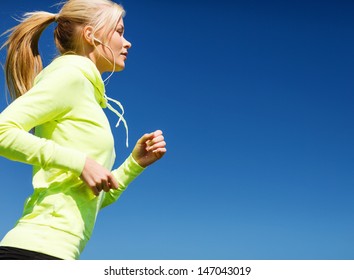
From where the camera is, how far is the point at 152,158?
3.96m

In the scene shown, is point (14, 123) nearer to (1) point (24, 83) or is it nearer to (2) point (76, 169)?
(2) point (76, 169)

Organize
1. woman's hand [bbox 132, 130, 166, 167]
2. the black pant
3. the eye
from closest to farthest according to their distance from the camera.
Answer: the black pant
the eye
woman's hand [bbox 132, 130, 166, 167]

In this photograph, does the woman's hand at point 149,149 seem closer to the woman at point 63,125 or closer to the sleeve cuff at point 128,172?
the sleeve cuff at point 128,172

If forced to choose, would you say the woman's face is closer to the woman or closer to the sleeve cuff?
the woman

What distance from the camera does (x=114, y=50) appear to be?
368cm

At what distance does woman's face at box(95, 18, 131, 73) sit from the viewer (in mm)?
3627

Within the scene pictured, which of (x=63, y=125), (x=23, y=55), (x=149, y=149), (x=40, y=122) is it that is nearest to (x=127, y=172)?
(x=149, y=149)

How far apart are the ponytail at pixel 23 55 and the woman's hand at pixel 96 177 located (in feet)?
3.45

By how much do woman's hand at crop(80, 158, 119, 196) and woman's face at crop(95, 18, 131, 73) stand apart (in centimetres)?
102

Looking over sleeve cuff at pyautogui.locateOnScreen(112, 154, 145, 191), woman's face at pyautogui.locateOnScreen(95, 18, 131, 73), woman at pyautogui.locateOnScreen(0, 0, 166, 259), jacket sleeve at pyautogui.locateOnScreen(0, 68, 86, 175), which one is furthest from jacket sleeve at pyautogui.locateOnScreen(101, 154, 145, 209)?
jacket sleeve at pyautogui.locateOnScreen(0, 68, 86, 175)

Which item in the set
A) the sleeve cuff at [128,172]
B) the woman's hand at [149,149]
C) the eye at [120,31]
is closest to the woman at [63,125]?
the eye at [120,31]

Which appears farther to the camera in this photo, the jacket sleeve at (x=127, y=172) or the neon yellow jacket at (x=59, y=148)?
the jacket sleeve at (x=127, y=172)

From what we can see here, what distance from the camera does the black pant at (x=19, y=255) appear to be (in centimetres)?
284
